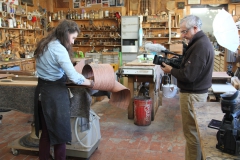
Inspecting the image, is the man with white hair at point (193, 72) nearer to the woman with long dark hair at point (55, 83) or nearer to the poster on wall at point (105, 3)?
the woman with long dark hair at point (55, 83)

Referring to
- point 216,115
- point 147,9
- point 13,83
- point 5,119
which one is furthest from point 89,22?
point 216,115

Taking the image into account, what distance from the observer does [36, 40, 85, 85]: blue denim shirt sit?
2057 millimetres

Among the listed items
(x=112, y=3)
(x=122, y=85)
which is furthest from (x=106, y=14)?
(x=122, y=85)

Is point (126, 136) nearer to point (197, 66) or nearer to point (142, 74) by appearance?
point (142, 74)

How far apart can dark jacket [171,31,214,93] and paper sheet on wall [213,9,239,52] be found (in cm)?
75

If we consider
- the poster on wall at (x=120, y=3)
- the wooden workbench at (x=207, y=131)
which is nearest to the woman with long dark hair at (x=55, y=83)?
the wooden workbench at (x=207, y=131)

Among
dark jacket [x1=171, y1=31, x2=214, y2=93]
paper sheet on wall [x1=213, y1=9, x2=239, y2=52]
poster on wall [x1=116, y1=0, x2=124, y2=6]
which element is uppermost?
poster on wall [x1=116, y1=0, x2=124, y2=6]

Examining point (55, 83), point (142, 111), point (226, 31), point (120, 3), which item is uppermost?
point (120, 3)

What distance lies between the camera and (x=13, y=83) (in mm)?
2723

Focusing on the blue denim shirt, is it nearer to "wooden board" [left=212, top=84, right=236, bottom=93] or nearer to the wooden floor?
the wooden floor

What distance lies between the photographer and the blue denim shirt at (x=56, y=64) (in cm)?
206

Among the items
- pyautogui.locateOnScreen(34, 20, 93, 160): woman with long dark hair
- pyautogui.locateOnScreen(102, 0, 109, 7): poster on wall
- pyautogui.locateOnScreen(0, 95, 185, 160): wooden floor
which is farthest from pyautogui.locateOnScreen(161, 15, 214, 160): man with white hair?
pyautogui.locateOnScreen(102, 0, 109, 7): poster on wall

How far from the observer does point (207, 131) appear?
4.66ft

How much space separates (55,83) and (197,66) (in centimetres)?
126
